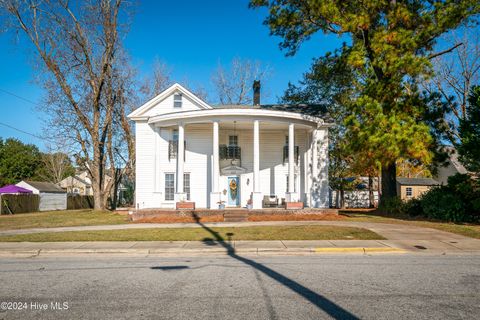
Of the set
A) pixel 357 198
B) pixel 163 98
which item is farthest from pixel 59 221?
pixel 357 198

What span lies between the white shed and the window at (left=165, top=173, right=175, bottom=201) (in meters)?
21.7

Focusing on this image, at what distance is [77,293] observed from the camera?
19.1 ft

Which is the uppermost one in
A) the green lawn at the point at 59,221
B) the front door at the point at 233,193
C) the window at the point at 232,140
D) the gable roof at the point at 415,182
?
the window at the point at 232,140

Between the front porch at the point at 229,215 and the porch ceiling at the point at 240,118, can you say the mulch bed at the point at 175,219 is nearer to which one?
the front porch at the point at 229,215

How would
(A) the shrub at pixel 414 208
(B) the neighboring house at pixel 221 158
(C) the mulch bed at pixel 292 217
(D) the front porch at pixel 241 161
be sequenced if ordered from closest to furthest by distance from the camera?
(C) the mulch bed at pixel 292 217, (A) the shrub at pixel 414 208, (B) the neighboring house at pixel 221 158, (D) the front porch at pixel 241 161

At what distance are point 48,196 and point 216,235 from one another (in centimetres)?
3549

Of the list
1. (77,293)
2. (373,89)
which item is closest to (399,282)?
(77,293)

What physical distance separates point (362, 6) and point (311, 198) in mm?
11973

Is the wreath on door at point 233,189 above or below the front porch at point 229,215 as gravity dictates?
above

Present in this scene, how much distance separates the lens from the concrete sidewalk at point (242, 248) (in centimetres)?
1027

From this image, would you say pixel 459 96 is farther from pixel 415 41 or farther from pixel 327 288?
pixel 327 288

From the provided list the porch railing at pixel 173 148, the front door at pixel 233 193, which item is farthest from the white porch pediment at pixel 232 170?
the porch railing at pixel 173 148

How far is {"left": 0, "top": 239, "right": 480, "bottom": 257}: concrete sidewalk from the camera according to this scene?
1027cm

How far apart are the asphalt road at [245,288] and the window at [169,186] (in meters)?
14.9
